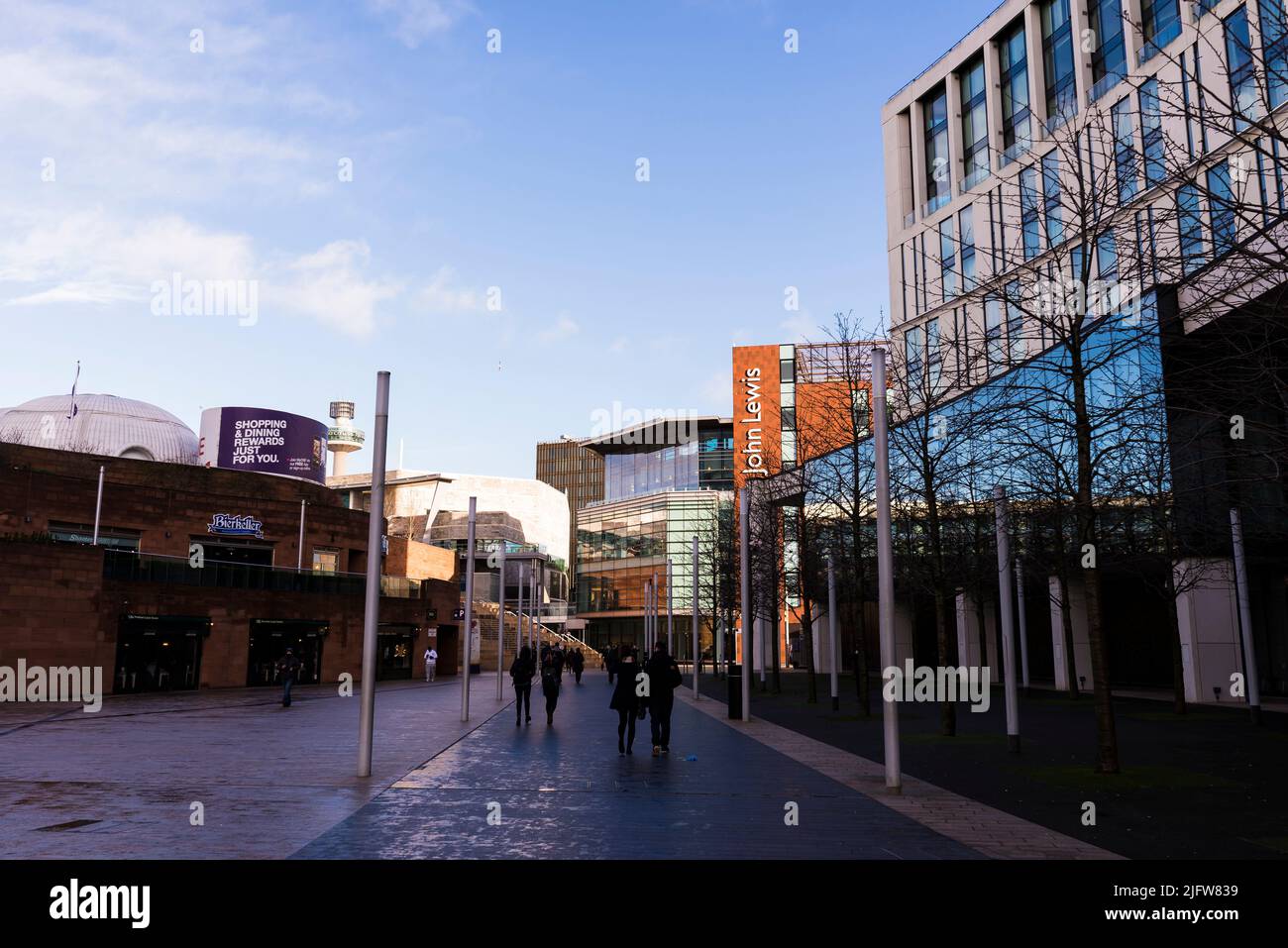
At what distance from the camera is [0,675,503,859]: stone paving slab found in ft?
28.6

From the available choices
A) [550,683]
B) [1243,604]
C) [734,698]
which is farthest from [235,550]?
[1243,604]

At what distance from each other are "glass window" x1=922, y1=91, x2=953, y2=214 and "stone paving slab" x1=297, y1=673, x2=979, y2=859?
3818cm

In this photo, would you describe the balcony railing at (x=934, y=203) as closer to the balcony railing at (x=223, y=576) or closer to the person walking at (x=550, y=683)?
the balcony railing at (x=223, y=576)

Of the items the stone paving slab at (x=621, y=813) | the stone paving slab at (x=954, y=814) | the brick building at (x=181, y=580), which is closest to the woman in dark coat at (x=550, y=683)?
the stone paving slab at (x=621, y=813)

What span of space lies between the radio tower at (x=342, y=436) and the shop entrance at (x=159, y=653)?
141 metres

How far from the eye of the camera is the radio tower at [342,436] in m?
177

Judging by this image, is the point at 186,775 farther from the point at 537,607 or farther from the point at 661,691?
the point at 537,607

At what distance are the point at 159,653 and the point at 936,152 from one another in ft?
137

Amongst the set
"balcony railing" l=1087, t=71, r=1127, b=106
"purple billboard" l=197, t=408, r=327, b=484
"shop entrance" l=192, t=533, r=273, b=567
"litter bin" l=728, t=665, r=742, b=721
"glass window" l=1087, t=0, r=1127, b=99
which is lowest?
"litter bin" l=728, t=665, r=742, b=721

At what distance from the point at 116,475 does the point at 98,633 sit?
17.4 metres

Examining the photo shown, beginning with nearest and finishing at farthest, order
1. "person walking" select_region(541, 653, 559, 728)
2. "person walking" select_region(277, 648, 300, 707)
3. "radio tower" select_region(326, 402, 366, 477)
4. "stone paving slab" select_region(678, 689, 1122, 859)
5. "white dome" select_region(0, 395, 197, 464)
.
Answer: "stone paving slab" select_region(678, 689, 1122, 859) < "person walking" select_region(541, 653, 559, 728) < "person walking" select_region(277, 648, 300, 707) < "white dome" select_region(0, 395, 197, 464) < "radio tower" select_region(326, 402, 366, 477)

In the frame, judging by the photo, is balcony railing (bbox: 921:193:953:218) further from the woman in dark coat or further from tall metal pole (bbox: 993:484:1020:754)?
the woman in dark coat

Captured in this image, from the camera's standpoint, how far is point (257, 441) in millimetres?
65250

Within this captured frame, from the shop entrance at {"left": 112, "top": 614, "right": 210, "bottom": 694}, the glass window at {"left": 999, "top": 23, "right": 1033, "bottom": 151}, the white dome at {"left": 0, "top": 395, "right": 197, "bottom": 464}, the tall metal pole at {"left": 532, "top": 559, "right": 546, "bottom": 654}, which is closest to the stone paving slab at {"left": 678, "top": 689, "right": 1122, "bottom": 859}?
the shop entrance at {"left": 112, "top": 614, "right": 210, "bottom": 694}
